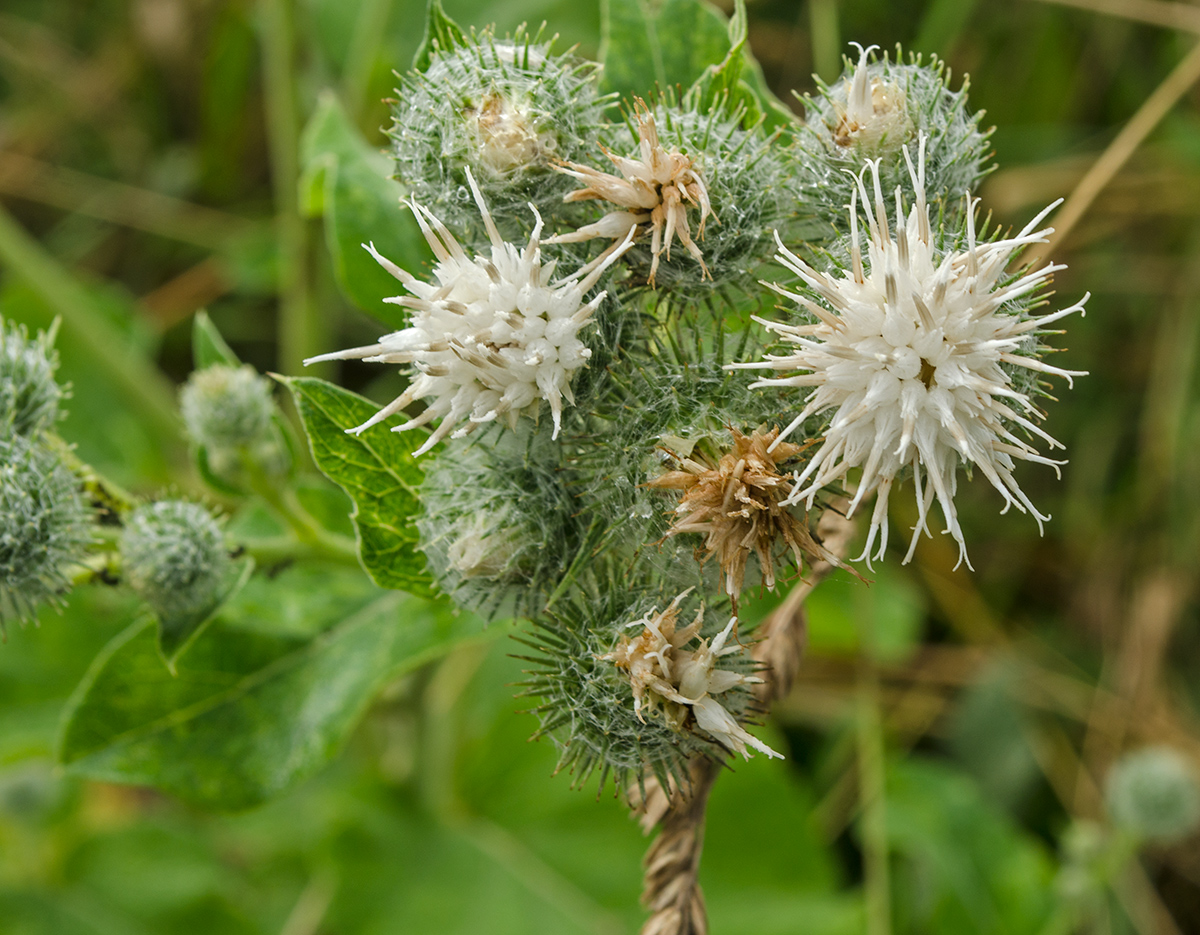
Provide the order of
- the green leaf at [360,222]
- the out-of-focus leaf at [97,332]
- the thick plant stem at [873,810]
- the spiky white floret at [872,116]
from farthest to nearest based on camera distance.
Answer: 1. the out-of-focus leaf at [97,332]
2. the thick plant stem at [873,810]
3. the green leaf at [360,222]
4. the spiky white floret at [872,116]

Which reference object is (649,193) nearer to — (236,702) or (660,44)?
(660,44)

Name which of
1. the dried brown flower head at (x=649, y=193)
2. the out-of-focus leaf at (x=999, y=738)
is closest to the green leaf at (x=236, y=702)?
the dried brown flower head at (x=649, y=193)

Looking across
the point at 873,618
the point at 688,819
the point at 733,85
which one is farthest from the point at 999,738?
the point at 733,85

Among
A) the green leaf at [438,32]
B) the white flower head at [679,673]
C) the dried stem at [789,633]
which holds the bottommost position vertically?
the white flower head at [679,673]

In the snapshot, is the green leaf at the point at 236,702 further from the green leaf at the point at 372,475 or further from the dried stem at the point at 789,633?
the dried stem at the point at 789,633

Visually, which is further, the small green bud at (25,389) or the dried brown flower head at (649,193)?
the small green bud at (25,389)

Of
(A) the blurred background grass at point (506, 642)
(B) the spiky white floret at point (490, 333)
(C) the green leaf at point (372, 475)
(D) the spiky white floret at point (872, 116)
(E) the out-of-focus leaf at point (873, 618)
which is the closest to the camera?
(B) the spiky white floret at point (490, 333)
